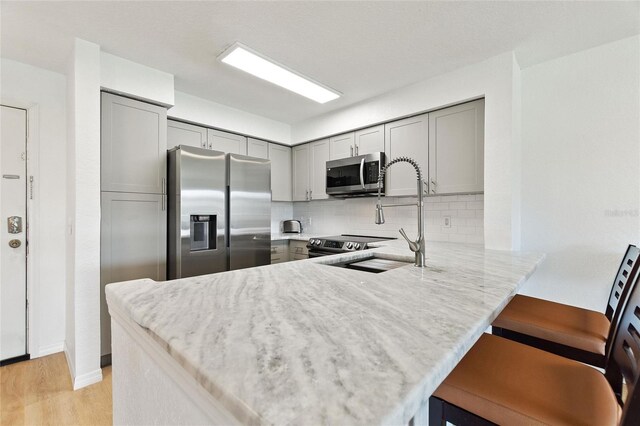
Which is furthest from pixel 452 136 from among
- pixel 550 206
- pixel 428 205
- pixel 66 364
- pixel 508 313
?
pixel 66 364

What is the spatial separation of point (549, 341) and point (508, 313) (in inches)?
7.3

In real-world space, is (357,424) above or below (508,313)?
above

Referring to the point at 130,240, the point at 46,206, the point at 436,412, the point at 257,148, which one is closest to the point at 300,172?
the point at 257,148

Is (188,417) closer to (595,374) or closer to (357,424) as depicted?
(357,424)

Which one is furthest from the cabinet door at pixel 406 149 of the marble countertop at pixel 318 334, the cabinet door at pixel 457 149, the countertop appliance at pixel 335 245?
the marble countertop at pixel 318 334

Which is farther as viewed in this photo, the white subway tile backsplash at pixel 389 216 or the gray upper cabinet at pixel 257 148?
the gray upper cabinet at pixel 257 148

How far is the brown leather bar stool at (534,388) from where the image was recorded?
0.76 meters

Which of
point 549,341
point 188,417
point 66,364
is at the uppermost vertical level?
point 188,417

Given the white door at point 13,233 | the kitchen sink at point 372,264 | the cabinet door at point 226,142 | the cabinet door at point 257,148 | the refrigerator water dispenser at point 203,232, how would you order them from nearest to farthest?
the kitchen sink at point 372,264, the white door at point 13,233, the refrigerator water dispenser at point 203,232, the cabinet door at point 226,142, the cabinet door at point 257,148

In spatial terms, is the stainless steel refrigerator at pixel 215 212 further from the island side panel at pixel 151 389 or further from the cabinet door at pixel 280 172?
the island side panel at pixel 151 389

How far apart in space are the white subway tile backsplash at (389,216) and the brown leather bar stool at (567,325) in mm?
1285

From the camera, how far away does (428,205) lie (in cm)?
311

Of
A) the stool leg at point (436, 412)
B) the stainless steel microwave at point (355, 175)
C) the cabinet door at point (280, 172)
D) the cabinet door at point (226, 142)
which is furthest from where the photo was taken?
the cabinet door at point (280, 172)

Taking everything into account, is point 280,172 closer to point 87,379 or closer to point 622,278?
point 87,379
